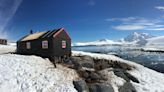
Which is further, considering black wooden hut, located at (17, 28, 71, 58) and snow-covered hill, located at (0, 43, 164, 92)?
black wooden hut, located at (17, 28, 71, 58)

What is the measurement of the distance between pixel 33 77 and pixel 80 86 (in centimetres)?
482

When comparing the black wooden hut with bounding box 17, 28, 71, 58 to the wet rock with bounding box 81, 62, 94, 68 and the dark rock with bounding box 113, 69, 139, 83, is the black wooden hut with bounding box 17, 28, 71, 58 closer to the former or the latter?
the wet rock with bounding box 81, 62, 94, 68

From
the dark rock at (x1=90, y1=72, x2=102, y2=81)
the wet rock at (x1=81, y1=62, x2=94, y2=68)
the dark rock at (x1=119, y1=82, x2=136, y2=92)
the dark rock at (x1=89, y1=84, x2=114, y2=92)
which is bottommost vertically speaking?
the dark rock at (x1=119, y1=82, x2=136, y2=92)

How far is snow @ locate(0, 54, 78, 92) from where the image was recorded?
2027cm

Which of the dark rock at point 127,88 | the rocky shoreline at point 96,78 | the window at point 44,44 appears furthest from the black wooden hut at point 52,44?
the dark rock at point 127,88

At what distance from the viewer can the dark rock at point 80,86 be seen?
72.8 ft

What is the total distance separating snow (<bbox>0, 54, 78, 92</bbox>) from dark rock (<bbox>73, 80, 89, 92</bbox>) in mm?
445

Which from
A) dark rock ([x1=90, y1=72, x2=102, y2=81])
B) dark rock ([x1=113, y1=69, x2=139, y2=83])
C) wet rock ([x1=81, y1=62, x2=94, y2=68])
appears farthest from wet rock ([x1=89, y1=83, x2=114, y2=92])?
wet rock ([x1=81, y1=62, x2=94, y2=68])

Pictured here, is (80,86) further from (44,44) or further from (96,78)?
(44,44)

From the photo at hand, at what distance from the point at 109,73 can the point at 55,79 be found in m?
8.53

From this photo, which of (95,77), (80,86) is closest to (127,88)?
(95,77)

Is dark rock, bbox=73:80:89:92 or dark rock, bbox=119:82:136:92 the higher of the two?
dark rock, bbox=73:80:89:92

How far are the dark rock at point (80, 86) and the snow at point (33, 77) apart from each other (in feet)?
1.46

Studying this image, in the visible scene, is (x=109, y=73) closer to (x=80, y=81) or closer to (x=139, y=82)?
(x=139, y=82)
